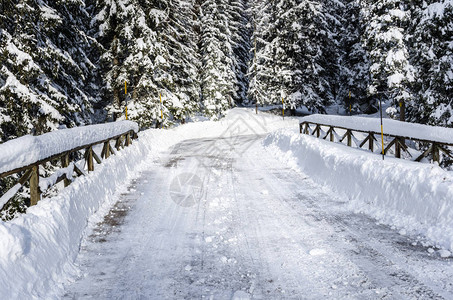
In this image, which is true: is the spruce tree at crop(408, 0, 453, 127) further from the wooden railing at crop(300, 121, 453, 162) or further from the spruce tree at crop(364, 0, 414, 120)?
the spruce tree at crop(364, 0, 414, 120)

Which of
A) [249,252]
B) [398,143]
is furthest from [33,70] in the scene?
[398,143]

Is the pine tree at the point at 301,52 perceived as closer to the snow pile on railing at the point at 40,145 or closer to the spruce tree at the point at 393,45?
the spruce tree at the point at 393,45

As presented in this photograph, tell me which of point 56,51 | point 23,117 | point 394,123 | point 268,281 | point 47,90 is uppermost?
point 56,51

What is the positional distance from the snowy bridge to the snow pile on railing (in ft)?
0.36

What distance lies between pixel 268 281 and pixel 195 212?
3189 mm

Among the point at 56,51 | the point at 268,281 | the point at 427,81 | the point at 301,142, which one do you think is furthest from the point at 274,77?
the point at 268,281

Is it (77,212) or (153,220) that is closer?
(77,212)

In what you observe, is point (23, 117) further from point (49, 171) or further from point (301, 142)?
point (301, 142)

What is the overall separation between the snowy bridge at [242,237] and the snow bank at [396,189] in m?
0.02

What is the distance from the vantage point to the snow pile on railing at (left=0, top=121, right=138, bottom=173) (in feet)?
14.4

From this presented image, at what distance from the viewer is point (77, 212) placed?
6086 millimetres

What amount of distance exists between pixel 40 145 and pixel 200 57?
34502 millimetres

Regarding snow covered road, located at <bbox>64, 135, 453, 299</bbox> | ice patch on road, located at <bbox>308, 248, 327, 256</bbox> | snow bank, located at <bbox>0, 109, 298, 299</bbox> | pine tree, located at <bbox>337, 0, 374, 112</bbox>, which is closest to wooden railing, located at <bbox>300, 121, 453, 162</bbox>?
snow covered road, located at <bbox>64, 135, 453, 299</bbox>

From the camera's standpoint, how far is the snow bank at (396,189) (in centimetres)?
537
